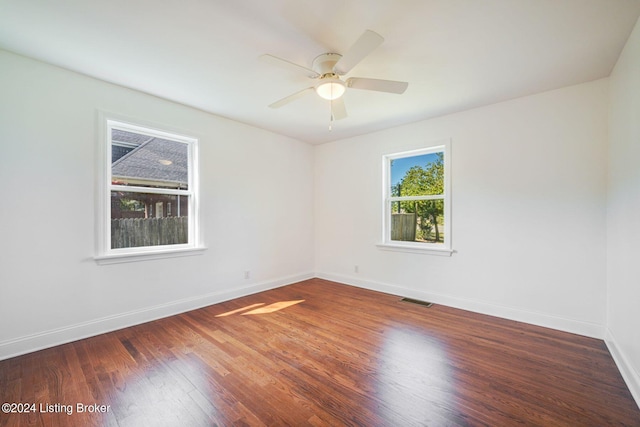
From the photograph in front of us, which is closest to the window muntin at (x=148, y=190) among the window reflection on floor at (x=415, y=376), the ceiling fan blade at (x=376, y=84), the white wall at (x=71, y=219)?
the white wall at (x=71, y=219)

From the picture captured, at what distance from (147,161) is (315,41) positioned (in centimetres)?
239

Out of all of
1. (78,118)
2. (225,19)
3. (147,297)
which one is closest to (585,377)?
(225,19)

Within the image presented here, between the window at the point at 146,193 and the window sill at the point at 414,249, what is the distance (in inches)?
109

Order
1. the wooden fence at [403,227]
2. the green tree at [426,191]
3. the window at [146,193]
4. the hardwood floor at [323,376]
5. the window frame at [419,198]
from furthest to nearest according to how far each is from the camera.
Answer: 1. the wooden fence at [403,227]
2. the green tree at [426,191]
3. the window frame at [419,198]
4. the window at [146,193]
5. the hardwood floor at [323,376]

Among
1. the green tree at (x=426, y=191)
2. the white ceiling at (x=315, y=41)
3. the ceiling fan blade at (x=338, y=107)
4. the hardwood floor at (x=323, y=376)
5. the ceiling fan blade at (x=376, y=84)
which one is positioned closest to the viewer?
the hardwood floor at (x=323, y=376)

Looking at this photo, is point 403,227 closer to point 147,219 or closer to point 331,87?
point 331,87

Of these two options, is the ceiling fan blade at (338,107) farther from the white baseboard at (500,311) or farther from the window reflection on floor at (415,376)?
the white baseboard at (500,311)

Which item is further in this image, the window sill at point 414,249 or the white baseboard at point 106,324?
the window sill at point 414,249

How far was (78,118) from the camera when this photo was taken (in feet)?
8.41

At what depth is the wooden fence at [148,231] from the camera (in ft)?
9.55

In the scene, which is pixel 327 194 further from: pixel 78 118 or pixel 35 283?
pixel 35 283

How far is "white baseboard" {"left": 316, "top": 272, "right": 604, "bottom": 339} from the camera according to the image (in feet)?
8.80

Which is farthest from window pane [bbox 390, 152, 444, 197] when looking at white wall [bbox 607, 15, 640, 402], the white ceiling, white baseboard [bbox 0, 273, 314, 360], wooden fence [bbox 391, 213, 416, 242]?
white baseboard [bbox 0, 273, 314, 360]

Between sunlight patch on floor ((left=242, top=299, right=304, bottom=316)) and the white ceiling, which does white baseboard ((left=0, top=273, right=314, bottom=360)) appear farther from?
the white ceiling
